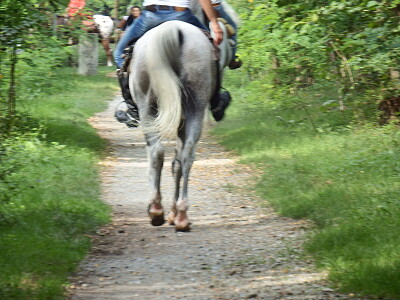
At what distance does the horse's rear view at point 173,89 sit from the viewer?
6.93 meters

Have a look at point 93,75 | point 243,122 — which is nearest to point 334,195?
point 243,122

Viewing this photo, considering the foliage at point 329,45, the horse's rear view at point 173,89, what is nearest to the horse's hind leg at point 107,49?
the foliage at point 329,45

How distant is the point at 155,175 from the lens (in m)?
7.36

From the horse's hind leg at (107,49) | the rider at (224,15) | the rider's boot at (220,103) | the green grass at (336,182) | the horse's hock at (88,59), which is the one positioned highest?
the rider at (224,15)

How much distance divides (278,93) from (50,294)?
9.18 meters

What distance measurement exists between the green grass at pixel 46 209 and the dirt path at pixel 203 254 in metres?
0.18

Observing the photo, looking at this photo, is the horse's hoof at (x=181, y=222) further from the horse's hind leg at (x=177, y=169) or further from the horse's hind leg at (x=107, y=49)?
the horse's hind leg at (x=107, y=49)

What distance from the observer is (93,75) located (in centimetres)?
2552

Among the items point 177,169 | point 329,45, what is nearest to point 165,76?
point 177,169

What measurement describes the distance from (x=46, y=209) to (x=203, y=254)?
1.76m

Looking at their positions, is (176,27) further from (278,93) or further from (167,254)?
(278,93)

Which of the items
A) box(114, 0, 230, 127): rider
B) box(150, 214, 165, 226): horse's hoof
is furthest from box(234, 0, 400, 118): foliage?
box(150, 214, 165, 226): horse's hoof

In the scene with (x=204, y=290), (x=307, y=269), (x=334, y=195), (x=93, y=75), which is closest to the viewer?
(x=204, y=290)

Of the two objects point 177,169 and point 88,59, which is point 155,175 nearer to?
point 177,169
